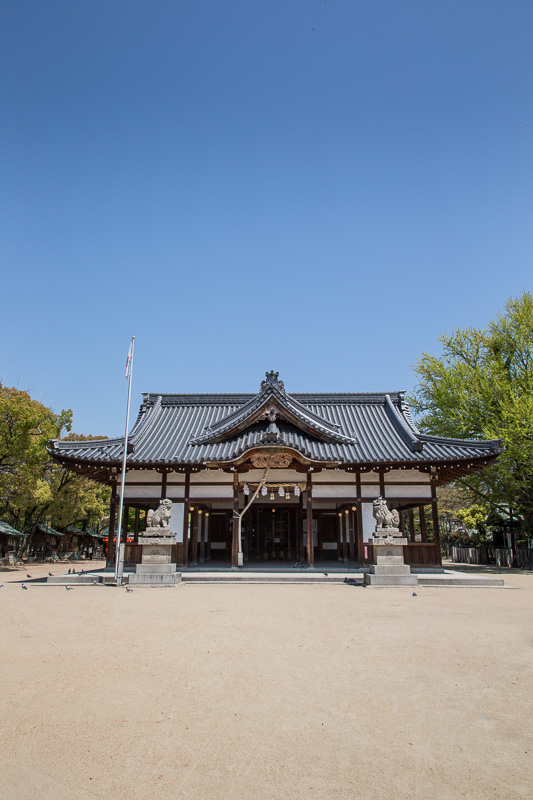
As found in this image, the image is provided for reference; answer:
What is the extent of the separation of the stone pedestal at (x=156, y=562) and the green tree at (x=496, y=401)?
1560 centimetres

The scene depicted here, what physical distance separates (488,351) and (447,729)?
81.3ft

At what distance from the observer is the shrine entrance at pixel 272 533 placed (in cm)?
2227

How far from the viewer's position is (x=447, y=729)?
418cm

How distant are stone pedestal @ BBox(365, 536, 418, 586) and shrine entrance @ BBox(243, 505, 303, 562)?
7898 mm

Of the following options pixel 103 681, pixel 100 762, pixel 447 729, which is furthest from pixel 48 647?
pixel 447 729

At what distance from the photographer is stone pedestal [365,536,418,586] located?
14062 millimetres

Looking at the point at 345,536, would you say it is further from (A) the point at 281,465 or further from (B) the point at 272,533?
(A) the point at 281,465

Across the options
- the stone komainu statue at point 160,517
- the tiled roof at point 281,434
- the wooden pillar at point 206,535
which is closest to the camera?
the stone komainu statue at point 160,517

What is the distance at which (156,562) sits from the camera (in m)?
15.3

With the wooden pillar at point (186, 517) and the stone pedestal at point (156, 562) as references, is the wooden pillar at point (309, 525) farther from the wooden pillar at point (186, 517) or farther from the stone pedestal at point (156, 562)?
the stone pedestal at point (156, 562)

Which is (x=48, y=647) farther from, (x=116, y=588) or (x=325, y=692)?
(x=116, y=588)

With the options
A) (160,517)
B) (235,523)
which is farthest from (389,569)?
(160,517)

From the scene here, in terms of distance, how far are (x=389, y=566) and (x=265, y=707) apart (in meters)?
10.5

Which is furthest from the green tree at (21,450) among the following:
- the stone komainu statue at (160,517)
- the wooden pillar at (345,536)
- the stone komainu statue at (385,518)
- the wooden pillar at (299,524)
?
the stone komainu statue at (385,518)
